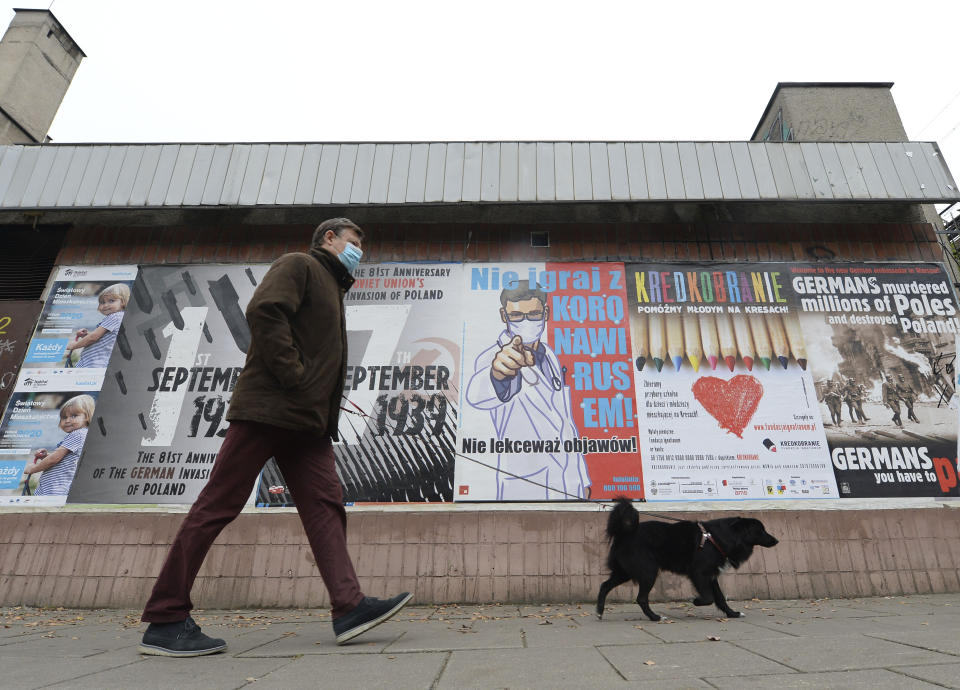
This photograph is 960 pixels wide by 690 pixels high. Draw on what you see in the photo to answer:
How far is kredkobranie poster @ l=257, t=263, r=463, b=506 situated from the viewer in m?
4.90

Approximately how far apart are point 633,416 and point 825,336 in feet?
7.80

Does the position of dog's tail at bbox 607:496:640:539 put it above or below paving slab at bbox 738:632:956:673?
above

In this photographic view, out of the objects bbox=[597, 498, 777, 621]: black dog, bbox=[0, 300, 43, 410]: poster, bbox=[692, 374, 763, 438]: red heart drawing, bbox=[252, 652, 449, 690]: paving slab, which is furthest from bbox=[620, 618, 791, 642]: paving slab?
bbox=[0, 300, 43, 410]: poster

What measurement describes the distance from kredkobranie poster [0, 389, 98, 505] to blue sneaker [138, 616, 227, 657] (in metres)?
3.96

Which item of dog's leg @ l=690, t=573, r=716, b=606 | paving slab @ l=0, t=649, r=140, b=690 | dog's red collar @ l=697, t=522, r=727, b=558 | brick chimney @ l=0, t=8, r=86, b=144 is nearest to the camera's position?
paving slab @ l=0, t=649, r=140, b=690

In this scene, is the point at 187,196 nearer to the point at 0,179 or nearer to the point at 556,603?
the point at 0,179

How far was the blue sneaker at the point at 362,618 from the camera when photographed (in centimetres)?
221

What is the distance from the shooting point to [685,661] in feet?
6.06

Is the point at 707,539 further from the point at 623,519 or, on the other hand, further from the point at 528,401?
the point at 528,401

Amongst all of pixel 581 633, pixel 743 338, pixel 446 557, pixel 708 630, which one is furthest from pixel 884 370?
pixel 446 557

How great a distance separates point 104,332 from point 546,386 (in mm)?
5070

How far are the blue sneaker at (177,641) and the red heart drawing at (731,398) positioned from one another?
4.67 meters

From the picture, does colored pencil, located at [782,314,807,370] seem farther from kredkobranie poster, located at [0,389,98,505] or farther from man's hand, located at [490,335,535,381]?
kredkobranie poster, located at [0,389,98,505]

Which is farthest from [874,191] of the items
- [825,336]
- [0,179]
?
[0,179]
